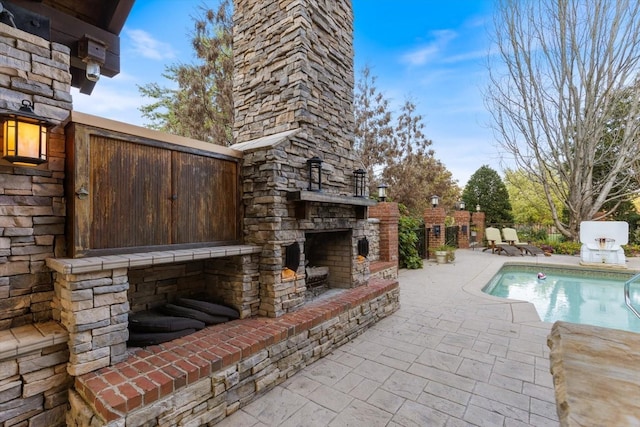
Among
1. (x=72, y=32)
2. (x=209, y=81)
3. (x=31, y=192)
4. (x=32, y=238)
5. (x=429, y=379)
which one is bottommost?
(x=429, y=379)

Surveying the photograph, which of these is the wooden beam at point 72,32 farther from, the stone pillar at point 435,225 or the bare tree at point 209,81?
the stone pillar at point 435,225

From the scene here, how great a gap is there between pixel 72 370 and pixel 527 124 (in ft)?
49.4

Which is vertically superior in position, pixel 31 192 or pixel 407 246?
pixel 31 192

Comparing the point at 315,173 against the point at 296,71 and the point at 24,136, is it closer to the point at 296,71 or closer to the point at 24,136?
the point at 296,71

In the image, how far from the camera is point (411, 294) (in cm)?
586

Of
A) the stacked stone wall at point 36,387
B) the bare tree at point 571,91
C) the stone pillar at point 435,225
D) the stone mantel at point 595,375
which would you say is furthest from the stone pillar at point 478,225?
the stacked stone wall at point 36,387

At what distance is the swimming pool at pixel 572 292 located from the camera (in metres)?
4.91

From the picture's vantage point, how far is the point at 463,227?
43.5ft

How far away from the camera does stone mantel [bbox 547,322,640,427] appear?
2.68ft

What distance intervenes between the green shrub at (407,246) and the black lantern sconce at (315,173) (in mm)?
5067

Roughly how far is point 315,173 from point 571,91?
1273 cm

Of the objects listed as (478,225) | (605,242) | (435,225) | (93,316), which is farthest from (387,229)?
(478,225)

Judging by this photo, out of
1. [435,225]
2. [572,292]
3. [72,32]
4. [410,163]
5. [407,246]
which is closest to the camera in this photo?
[72,32]

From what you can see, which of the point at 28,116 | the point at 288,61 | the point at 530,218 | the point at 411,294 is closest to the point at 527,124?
the point at 530,218
